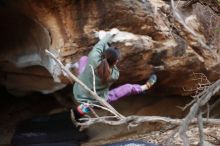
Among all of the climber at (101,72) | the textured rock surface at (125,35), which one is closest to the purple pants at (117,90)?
the climber at (101,72)

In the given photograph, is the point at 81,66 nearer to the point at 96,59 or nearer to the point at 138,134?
the point at 96,59

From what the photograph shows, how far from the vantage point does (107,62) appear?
4453 mm

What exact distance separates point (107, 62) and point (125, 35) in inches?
31.1

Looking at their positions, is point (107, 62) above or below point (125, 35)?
below

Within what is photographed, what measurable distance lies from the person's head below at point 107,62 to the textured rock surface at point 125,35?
2.11 feet

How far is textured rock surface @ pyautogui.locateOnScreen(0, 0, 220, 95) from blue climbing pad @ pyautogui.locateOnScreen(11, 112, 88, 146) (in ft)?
1.54

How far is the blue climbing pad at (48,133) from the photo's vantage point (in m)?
5.84

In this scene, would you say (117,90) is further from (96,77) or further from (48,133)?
(48,133)

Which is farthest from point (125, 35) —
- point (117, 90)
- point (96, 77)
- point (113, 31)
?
point (96, 77)

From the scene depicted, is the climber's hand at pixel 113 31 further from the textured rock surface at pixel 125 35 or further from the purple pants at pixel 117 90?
the purple pants at pixel 117 90

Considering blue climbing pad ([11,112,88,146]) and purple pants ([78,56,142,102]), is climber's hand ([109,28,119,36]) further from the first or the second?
blue climbing pad ([11,112,88,146])

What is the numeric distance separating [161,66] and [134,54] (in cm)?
43

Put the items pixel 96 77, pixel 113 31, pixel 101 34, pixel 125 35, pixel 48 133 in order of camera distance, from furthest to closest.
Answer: pixel 48 133
pixel 125 35
pixel 113 31
pixel 101 34
pixel 96 77

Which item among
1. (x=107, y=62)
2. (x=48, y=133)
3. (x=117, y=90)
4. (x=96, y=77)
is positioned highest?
(x=107, y=62)
